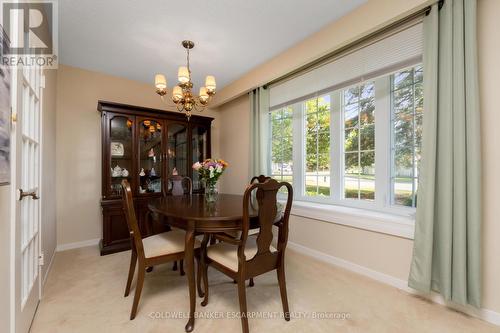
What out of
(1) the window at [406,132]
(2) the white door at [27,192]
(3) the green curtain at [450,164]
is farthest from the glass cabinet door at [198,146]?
(3) the green curtain at [450,164]

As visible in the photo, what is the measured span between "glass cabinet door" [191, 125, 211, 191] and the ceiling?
3.28ft

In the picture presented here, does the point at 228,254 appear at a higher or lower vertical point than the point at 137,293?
higher

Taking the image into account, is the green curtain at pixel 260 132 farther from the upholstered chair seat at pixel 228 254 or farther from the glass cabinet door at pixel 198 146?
the upholstered chair seat at pixel 228 254

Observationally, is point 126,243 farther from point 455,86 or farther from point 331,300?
point 455,86

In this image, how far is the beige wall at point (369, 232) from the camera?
1.49 metres

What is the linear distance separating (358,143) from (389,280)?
134 centimetres

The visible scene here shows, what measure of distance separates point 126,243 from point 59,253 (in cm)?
77

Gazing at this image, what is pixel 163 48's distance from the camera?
2.54 metres

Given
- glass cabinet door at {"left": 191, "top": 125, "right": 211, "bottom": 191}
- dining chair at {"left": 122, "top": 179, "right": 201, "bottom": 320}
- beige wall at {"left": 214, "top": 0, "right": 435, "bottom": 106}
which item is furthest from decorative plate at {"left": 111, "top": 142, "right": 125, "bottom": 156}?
beige wall at {"left": 214, "top": 0, "right": 435, "bottom": 106}

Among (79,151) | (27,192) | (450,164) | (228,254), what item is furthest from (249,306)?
(79,151)

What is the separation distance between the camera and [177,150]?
349 cm

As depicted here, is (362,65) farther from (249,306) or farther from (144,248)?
(144,248)

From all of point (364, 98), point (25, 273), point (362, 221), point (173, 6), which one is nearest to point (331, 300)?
point (362, 221)

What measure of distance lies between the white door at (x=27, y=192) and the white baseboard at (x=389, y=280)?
2447mm
